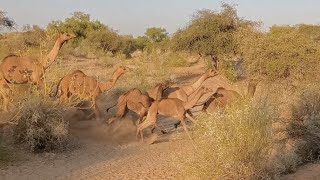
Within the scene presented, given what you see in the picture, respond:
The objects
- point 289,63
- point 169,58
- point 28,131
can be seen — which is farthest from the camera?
point 169,58

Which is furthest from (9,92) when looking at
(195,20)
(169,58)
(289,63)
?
(169,58)

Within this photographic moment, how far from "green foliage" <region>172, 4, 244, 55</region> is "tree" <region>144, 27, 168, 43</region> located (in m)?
34.5

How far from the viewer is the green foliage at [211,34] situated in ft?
90.4

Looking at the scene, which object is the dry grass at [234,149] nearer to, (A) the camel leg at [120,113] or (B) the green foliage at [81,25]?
(A) the camel leg at [120,113]

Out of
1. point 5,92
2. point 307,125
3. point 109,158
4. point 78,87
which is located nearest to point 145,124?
point 109,158

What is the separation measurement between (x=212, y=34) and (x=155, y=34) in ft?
120

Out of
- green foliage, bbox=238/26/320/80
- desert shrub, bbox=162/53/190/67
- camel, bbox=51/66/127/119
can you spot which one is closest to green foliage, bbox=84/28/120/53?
desert shrub, bbox=162/53/190/67

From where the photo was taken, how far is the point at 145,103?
14.2 meters

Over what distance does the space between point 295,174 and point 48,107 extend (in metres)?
6.00

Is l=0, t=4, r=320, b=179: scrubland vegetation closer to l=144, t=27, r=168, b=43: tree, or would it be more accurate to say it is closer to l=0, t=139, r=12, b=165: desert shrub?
l=0, t=139, r=12, b=165: desert shrub

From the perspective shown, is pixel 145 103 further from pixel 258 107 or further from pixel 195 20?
pixel 195 20

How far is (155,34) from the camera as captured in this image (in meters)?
63.8

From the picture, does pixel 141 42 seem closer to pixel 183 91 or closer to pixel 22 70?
pixel 183 91

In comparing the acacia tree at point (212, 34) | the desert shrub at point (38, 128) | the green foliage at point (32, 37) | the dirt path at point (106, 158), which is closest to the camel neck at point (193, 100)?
the dirt path at point (106, 158)
